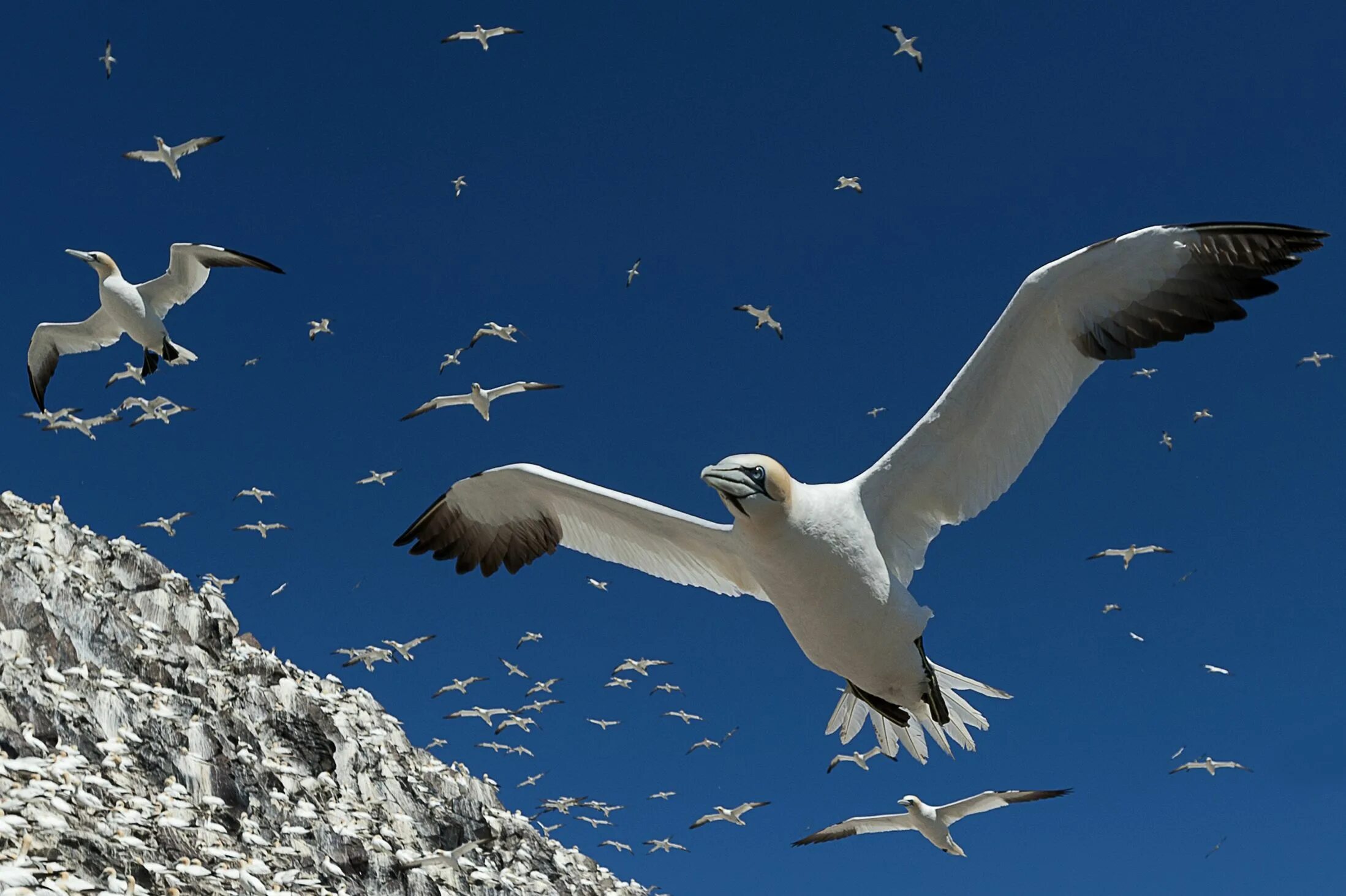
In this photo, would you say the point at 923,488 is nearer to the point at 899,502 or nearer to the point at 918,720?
the point at 899,502

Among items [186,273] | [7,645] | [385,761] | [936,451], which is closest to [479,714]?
[385,761]

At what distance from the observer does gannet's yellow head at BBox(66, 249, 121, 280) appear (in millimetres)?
17562

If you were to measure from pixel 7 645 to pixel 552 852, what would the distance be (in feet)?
39.0

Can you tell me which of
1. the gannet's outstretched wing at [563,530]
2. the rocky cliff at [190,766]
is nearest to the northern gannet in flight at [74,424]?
the rocky cliff at [190,766]

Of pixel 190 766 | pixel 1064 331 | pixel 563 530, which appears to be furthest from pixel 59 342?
pixel 1064 331

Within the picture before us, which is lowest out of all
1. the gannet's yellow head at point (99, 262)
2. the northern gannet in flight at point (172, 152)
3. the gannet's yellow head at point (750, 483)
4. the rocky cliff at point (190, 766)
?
the rocky cliff at point (190, 766)

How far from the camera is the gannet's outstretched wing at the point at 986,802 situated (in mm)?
11016

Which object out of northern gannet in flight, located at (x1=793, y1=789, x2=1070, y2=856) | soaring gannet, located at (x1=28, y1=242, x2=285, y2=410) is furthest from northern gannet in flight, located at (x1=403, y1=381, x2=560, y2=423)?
northern gannet in flight, located at (x1=793, y1=789, x2=1070, y2=856)

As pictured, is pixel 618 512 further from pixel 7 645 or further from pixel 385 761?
pixel 385 761

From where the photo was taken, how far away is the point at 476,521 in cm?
973

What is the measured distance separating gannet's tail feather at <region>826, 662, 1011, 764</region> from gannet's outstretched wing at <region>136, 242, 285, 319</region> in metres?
10.2

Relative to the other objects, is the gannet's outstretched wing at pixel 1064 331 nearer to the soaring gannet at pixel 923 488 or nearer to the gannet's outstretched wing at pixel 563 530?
the soaring gannet at pixel 923 488

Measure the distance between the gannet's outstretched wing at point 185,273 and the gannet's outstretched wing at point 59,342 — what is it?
1.10 m

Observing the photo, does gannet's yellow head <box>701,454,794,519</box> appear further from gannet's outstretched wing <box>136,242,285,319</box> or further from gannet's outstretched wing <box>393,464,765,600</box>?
gannet's outstretched wing <box>136,242,285,319</box>
